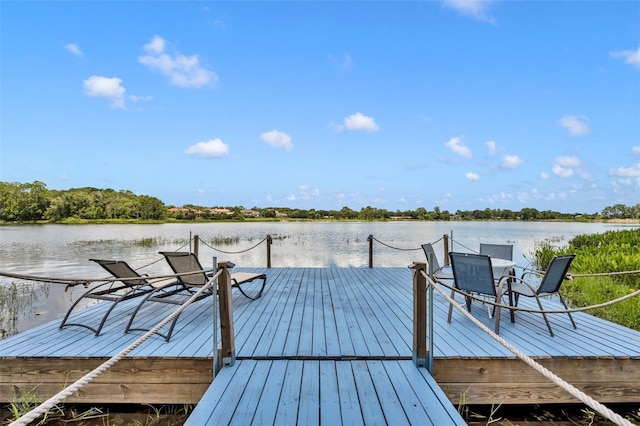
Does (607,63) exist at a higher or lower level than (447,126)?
higher

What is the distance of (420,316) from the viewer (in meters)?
2.62

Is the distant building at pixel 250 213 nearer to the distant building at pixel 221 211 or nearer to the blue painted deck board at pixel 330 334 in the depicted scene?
the distant building at pixel 221 211

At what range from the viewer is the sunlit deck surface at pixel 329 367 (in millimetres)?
2193

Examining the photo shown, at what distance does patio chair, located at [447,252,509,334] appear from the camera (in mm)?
3395


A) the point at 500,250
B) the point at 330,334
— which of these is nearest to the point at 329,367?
the point at 330,334

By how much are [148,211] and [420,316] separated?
4843 cm

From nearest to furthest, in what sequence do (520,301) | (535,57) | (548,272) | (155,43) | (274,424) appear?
(274,424) → (548,272) → (520,301) → (155,43) → (535,57)

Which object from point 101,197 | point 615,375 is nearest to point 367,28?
point 615,375

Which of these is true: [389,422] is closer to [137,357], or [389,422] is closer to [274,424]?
[274,424]

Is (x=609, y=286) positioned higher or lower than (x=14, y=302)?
higher

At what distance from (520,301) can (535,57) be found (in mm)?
17265

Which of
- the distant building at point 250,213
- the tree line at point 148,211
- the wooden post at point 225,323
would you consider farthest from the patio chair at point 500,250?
the distant building at point 250,213

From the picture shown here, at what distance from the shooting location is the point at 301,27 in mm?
14992

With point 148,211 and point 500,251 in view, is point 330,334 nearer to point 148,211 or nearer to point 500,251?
point 500,251
